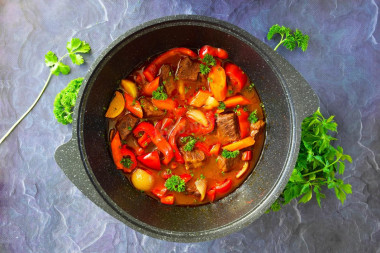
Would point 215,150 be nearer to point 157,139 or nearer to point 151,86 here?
point 157,139

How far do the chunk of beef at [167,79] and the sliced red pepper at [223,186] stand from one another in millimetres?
814

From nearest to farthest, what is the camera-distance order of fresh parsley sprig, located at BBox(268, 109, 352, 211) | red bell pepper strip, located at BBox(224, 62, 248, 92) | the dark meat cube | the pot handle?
the pot handle < fresh parsley sprig, located at BBox(268, 109, 352, 211) < the dark meat cube < red bell pepper strip, located at BBox(224, 62, 248, 92)

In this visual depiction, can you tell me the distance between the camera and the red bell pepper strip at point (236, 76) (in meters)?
3.09

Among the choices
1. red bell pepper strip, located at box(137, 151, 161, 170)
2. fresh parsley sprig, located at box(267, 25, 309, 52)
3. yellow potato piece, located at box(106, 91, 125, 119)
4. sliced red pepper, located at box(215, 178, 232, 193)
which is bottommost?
sliced red pepper, located at box(215, 178, 232, 193)

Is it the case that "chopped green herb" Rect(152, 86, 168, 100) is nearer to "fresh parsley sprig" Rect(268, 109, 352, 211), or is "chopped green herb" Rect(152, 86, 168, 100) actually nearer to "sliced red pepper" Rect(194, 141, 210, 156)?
"sliced red pepper" Rect(194, 141, 210, 156)

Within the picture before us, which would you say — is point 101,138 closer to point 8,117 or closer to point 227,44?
point 8,117

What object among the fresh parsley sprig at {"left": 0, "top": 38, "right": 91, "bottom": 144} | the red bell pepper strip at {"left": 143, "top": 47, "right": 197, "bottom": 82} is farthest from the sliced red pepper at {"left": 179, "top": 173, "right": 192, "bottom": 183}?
the fresh parsley sprig at {"left": 0, "top": 38, "right": 91, "bottom": 144}

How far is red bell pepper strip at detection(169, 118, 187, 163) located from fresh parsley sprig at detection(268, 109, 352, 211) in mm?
850

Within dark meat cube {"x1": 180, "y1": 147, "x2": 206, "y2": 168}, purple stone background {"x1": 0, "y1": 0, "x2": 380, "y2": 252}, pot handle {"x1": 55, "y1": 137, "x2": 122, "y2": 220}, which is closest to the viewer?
pot handle {"x1": 55, "y1": 137, "x2": 122, "y2": 220}

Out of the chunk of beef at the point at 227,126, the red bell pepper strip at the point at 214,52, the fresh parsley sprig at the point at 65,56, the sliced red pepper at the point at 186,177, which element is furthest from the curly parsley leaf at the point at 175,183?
the fresh parsley sprig at the point at 65,56

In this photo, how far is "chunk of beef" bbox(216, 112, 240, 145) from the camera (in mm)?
3016

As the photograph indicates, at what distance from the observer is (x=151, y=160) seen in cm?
299

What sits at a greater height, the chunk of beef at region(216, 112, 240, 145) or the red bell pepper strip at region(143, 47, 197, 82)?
the red bell pepper strip at region(143, 47, 197, 82)

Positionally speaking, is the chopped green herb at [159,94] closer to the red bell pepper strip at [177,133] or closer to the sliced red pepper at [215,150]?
the red bell pepper strip at [177,133]
